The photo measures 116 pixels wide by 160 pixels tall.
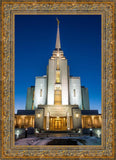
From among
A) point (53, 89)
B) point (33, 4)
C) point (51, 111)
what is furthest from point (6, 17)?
point (53, 89)

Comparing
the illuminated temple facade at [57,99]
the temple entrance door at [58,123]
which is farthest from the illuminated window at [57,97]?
the temple entrance door at [58,123]

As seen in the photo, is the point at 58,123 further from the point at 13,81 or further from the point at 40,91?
the point at 13,81

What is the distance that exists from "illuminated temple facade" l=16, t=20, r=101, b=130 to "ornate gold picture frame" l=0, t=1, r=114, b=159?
16103mm

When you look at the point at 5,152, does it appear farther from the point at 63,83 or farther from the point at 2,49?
the point at 63,83

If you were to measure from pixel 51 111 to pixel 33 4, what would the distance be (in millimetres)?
18243

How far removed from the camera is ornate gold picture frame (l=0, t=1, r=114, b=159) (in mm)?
8391

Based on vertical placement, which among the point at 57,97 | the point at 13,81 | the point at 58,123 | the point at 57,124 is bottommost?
the point at 57,124

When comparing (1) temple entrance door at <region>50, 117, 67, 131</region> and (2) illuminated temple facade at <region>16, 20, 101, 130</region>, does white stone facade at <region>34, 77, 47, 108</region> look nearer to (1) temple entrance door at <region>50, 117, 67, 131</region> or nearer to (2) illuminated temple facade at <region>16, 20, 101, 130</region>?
(2) illuminated temple facade at <region>16, 20, 101, 130</region>

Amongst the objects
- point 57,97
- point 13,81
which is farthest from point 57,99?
point 13,81

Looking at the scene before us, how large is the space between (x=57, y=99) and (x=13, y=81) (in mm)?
20589

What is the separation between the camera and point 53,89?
94.8ft

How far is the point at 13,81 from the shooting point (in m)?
8.73

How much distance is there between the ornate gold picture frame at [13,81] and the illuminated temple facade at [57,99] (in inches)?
634

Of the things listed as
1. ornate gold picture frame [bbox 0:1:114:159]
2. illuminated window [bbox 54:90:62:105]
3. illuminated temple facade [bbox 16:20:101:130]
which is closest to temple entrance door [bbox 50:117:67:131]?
illuminated temple facade [bbox 16:20:101:130]
